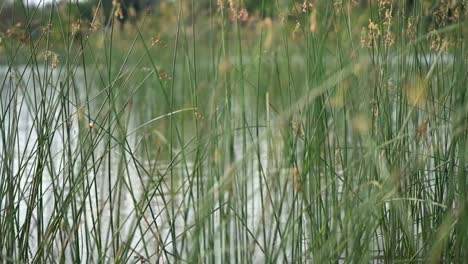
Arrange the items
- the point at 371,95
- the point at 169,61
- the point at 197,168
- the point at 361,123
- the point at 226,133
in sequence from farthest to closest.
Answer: the point at 169,61 → the point at 371,95 → the point at 197,168 → the point at 226,133 → the point at 361,123

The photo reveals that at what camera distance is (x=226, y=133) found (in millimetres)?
1402

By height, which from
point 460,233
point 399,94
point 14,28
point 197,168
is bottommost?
point 460,233

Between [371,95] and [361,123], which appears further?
[371,95]

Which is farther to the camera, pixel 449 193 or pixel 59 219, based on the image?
pixel 59 219

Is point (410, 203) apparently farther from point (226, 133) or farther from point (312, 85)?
point (226, 133)

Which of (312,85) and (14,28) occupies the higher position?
(14,28)

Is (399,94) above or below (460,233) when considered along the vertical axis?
above

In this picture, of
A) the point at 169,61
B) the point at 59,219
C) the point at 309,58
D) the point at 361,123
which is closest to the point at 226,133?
the point at 361,123

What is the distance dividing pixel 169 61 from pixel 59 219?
11.6 ft

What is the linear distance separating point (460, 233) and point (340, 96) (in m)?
0.41

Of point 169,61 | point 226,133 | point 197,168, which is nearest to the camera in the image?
point 226,133

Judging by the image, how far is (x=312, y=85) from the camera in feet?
5.88

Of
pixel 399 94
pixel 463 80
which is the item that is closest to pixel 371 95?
pixel 399 94

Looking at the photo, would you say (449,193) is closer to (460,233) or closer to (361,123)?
(460,233)
